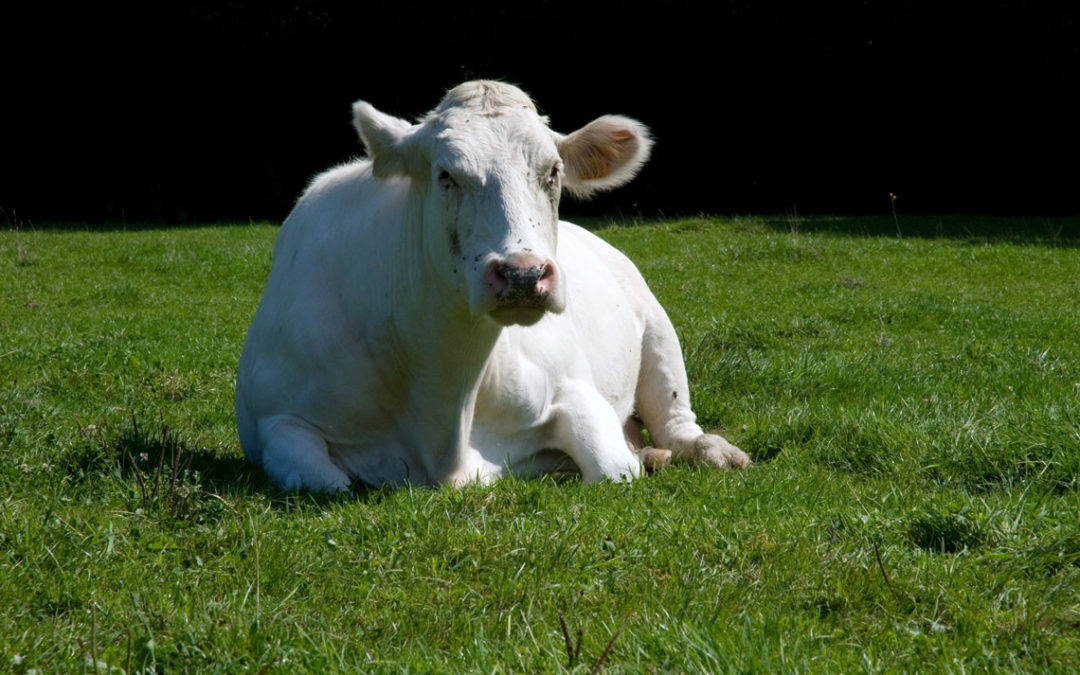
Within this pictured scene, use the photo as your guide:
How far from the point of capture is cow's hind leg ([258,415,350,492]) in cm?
476

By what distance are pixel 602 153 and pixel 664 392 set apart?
1.91 meters

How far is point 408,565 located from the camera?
365cm

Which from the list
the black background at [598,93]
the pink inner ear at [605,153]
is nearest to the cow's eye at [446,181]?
the pink inner ear at [605,153]

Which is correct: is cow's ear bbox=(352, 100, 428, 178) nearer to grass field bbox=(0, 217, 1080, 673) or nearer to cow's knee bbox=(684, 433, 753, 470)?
grass field bbox=(0, 217, 1080, 673)

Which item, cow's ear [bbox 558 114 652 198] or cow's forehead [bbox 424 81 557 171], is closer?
cow's forehead [bbox 424 81 557 171]

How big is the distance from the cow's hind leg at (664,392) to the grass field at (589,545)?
0.25 metres

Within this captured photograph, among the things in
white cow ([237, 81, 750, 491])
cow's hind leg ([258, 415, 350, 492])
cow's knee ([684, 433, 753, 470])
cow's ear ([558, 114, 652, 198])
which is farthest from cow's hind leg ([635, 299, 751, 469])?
cow's hind leg ([258, 415, 350, 492])

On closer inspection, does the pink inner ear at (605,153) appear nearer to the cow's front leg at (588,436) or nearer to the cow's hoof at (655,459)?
the cow's front leg at (588,436)

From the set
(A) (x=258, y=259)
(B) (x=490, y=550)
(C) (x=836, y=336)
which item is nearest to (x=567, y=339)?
(B) (x=490, y=550)

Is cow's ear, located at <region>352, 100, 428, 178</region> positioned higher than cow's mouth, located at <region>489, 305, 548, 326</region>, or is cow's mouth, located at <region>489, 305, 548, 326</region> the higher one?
cow's ear, located at <region>352, 100, 428, 178</region>

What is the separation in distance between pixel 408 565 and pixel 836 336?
680 centimetres

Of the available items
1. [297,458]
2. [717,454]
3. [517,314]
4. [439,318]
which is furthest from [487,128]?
[717,454]

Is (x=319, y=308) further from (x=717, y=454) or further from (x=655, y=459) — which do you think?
(x=717, y=454)

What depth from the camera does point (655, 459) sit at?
19.8ft
